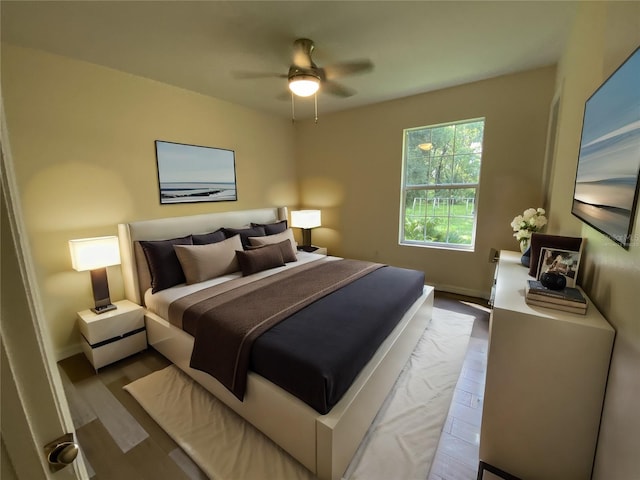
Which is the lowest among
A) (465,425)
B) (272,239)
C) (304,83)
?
(465,425)

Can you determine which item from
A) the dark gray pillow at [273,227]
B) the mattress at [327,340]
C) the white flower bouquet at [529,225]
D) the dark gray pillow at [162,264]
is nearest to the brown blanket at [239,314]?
the mattress at [327,340]

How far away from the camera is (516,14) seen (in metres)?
1.90

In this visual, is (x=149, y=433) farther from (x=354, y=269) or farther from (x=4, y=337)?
(x=354, y=269)

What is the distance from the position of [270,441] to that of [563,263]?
74.1 inches

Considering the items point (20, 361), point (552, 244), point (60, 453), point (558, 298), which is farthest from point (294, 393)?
point (552, 244)

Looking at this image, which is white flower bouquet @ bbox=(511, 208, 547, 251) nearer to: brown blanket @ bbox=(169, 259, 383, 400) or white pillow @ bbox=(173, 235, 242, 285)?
brown blanket @ bbox=(169, 259, 383, 400)

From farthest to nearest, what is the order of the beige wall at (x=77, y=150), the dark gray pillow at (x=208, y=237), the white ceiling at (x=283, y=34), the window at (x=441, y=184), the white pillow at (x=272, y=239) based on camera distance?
the window at (x=441, y=184), the white pillow at (x=272, y=239), the dark gray pillow at (x=208, y=237), the beige wall at (x=77, y=150), the white ceiling at (x=283, y=34)

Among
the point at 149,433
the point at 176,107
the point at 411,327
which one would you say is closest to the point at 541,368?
the point at 411,327

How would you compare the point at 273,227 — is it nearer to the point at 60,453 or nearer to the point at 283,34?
the point at 283,34

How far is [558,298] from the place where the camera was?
1.21 m

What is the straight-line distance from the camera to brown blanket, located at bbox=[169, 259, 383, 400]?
1.60 meters

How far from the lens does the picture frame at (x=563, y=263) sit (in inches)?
54.7

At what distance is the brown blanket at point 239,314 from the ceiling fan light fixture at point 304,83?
164 centimetres

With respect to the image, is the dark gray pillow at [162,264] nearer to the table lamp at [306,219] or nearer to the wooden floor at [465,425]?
the table lamp at [306,219]
